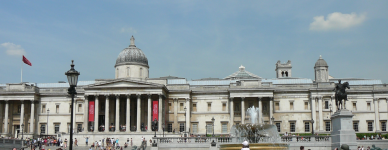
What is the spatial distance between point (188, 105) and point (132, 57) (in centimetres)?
1252

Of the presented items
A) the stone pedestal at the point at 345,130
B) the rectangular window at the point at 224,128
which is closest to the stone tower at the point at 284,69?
the rectangular window at the point at 224,128

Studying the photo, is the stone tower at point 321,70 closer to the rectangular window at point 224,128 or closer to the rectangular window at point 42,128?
the rectangular window at point 224,128

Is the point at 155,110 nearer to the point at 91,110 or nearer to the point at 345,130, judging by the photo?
the point at 91,110

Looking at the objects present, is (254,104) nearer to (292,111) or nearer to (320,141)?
(292,111)

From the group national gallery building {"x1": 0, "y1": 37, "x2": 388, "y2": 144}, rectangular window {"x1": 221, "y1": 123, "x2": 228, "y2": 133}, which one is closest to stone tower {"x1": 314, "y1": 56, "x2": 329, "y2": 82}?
national gallery building {"x1": 0, "y1": 37, "x2": 388, "y2": 144}

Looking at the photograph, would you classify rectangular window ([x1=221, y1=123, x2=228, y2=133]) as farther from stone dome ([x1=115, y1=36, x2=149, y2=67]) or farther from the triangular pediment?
stone dome ([x1=115, y1=36, x2=149, y2=67])

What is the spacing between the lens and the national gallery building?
71.4 meters

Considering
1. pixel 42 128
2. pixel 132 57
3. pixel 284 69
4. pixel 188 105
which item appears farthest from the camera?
pixel 284 69

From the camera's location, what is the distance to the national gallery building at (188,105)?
71375mm

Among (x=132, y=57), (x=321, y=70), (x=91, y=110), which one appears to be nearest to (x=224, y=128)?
(x=132, y=57)

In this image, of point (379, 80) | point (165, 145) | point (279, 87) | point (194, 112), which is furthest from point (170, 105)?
point (379, 80)

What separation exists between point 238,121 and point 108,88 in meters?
22.2

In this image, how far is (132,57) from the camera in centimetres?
→ 7381

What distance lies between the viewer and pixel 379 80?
263 feet
